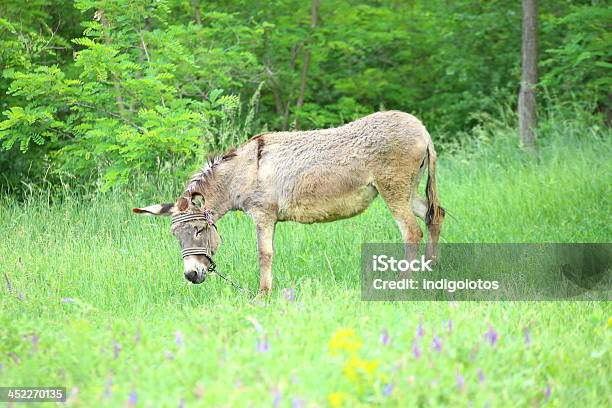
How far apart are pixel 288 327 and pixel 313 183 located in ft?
8.16

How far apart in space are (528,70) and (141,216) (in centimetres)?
590

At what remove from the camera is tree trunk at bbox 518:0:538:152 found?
11.1 m

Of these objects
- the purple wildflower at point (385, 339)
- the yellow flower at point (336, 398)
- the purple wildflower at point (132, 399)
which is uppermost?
the purple wildflower at point (132, 399)

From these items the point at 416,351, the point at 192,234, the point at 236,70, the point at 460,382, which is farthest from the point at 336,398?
the point at 236,70

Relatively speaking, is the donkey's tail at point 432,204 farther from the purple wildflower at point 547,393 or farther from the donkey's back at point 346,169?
the purple wildflower at point 547,393

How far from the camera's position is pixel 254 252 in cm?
831

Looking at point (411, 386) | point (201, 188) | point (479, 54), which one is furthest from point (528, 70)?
point (411, 386)

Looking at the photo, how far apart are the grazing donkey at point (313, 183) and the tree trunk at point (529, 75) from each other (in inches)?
193

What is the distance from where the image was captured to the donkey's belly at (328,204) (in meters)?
6.96

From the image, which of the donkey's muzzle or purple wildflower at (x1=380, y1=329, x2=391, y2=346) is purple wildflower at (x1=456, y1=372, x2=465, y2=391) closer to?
purple wildflower at (x1=380, y1=329, x2=391, y2=346)

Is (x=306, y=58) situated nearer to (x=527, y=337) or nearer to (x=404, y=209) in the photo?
(x=404, y=209)

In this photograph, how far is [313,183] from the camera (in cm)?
696

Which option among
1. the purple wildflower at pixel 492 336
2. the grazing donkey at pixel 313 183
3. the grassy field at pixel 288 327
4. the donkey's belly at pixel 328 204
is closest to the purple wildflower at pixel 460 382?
the grassy field at pixel 288 327

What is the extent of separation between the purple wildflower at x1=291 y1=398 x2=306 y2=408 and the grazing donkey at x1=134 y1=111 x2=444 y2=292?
11.1ft
